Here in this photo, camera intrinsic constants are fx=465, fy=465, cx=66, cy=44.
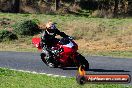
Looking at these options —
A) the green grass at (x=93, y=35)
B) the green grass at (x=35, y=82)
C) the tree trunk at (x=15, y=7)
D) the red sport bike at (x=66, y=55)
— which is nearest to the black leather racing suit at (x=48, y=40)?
the red sport bike at (x=66, y=55)

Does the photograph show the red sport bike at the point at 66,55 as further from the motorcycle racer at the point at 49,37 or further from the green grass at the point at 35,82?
the green grass at the point at 35,82

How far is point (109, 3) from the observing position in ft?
195

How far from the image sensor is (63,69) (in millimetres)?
16828

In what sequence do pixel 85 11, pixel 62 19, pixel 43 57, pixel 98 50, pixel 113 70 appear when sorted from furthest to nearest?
1. pixel 85 11
2. pixel 62 19
3. pixel 98 50
4. pixel 43 57
5. pixel 113 70

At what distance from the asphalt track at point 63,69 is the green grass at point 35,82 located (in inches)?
68.3

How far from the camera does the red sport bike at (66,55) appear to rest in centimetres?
1627

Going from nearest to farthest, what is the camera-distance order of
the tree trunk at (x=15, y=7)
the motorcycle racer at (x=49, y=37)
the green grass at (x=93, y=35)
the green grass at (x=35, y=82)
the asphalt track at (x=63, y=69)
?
the green grass at (x=35, y=82) → the asphalt track at (x=63, y=69) → the motorcycle racer at (x=49, y=37) → the green grass at (x=93, y=35) → the tree trunk at (x=15, y=7)

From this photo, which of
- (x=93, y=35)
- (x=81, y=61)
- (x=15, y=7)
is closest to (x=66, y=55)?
(x=81, y=61)

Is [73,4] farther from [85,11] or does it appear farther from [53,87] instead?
[53,87]

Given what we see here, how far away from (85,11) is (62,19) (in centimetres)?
2565

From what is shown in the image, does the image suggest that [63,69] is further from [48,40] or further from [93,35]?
[93,35]

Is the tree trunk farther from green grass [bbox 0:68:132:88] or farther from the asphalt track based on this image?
green grass [bbox 0:68:132:88]

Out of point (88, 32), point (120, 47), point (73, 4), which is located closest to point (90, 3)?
point (73, 4)

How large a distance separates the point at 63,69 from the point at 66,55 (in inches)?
24.8
